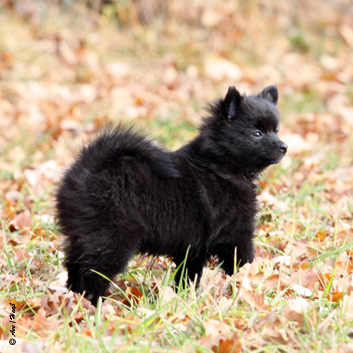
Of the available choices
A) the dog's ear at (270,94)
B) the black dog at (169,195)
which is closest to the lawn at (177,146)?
the black dog at (169,195)

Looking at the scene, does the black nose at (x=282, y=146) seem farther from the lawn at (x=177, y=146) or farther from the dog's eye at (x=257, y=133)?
the lawn at (x=177, y=146)

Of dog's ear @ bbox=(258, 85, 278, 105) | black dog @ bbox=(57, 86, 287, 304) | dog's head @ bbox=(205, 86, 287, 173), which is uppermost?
dog's ear @ bbox=(258, 85, 278, 105)

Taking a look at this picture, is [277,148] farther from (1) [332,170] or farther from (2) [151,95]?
(2) [151,95]

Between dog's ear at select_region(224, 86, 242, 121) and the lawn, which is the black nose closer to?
dog's ear at select_region(224, 86, 242, 121)

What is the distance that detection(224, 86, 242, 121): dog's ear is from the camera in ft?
12.1

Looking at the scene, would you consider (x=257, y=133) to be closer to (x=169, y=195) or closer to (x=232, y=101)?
(x=232, y=101)

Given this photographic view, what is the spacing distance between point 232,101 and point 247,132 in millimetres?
238

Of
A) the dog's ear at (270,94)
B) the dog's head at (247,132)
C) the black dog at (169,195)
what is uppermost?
the dog's ear at (270,94)

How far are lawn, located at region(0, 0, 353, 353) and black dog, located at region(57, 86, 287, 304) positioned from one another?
0.61ft

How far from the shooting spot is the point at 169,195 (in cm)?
341

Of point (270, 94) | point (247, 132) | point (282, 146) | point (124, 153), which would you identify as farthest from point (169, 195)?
point (270, 94)

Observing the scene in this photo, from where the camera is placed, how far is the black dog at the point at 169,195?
324 centimetres

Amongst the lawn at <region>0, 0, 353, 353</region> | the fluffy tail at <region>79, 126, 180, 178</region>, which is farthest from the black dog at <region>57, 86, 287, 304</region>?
the lawn at <region>0, 0, 353, 353</region>

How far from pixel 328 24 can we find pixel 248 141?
9.76m
